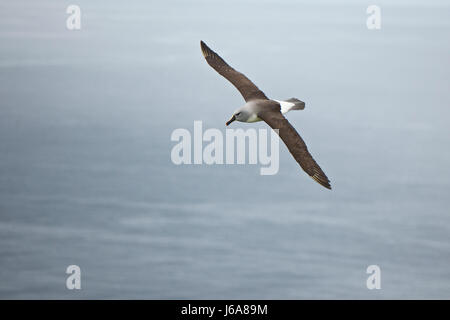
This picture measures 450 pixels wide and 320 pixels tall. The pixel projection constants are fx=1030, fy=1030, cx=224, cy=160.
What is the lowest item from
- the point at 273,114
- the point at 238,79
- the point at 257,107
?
the point at 273,114

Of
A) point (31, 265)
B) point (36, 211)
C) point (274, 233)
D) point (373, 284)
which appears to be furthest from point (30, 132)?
point (373, 284)

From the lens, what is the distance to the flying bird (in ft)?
69.5

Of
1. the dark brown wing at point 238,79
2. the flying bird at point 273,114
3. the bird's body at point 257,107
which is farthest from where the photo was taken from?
the dark brown wing at point 238,79

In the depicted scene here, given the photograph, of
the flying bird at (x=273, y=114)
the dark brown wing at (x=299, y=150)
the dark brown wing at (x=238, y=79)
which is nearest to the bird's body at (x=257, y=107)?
the flying bird at (x=273, y=114)

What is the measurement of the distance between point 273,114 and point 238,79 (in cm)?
226

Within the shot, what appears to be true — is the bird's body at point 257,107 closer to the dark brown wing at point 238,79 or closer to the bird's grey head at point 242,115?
the bird's grey head at point 242,115

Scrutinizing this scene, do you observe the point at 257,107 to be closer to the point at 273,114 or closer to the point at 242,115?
the point at 242,115

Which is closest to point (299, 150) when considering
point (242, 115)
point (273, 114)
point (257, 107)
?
point (273, 114)

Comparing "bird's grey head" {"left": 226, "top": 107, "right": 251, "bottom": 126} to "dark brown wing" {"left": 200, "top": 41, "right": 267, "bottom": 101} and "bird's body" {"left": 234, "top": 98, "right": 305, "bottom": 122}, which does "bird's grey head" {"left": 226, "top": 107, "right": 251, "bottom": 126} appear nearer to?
"bird's body" {"left": 234, "top": 98, "right": 305, "bottom": 122}

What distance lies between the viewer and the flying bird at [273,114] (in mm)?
21188

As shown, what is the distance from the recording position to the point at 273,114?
22062 mm

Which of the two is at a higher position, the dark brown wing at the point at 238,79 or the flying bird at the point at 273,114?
the dark brown wing at the point at 238,79

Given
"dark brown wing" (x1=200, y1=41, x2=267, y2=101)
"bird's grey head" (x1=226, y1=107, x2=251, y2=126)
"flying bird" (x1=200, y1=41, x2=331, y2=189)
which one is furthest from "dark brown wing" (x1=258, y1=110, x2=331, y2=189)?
"dark brown wing" (x1=200, y1=41, x2=267, y2=101)

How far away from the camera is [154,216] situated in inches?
3782
